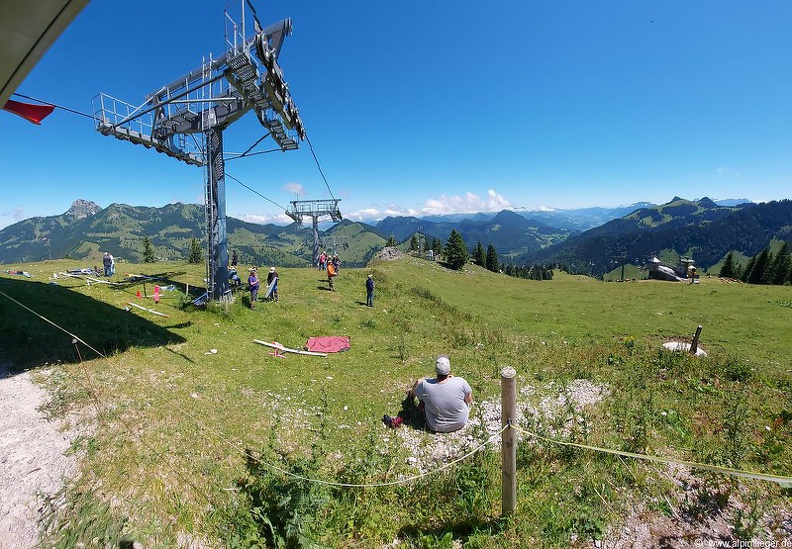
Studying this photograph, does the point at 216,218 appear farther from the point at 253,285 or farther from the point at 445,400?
the point at 445,400

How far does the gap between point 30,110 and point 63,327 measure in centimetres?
878

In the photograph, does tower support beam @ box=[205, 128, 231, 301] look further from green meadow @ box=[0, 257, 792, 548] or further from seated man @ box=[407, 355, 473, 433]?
→ seated man @ box=[407, 355, 473, 433]

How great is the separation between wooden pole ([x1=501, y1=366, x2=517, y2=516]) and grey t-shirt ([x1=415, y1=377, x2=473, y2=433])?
2813 mm

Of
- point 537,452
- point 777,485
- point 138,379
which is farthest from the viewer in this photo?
point 138,379

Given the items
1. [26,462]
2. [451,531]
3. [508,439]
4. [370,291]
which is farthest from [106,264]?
[508,439]

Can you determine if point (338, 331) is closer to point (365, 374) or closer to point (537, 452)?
point (365, 374)

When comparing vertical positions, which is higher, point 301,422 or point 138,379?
point 138,379

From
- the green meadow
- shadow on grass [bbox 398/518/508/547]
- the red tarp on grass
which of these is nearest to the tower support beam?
the green meadow

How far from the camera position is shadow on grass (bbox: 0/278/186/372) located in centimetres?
1049

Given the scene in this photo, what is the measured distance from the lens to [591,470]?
6395mm

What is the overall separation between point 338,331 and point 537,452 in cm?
1249

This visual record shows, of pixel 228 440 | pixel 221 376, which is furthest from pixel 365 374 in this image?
pixel 228 440

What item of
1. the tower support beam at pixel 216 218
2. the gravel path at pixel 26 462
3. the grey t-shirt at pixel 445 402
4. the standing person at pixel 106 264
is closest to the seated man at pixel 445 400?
the grey t-shirt at pixel 445 402

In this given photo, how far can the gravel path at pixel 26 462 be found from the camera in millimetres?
4977
